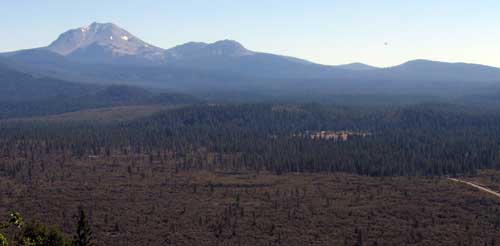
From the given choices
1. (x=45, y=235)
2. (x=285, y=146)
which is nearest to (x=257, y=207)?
(x=45, y=235)

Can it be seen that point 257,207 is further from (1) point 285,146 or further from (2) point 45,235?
(1) point 285,146

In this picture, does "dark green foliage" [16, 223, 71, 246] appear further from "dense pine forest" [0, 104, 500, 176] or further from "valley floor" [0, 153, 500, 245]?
"dense pine forest" [0, 104, 500, 176]

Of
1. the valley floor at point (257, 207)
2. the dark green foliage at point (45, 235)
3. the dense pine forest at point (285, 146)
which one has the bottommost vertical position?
the valley floor at point (257, 207)

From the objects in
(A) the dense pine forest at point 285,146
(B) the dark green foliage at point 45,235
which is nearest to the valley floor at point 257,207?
(A) the dense pine forest at point 285,146

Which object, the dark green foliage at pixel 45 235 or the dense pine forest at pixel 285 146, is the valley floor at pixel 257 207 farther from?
the dark green foliage at pixel 45 235

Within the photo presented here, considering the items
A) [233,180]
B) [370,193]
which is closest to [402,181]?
[370,193]

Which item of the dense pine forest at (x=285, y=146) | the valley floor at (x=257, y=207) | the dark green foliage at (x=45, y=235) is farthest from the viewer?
the dense pine forest at (x=285, y=146)

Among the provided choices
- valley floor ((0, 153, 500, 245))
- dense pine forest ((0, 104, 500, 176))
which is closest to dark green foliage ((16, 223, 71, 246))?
valley floor ((0, 153, 500, 245))

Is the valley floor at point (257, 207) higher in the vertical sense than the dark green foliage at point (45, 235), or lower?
lower

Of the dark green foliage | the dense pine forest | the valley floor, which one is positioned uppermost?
the dark green foliage

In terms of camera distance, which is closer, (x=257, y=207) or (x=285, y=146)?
(x=257, y=207)

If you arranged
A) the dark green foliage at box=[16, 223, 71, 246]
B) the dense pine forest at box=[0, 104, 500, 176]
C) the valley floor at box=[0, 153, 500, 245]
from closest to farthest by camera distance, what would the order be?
the dark green foliage at box=[16, 223, 71, 246]
the valley floor at box=[0, 153, 500, 245]
the dense pine forest at box=[0, 104, 500, 176]

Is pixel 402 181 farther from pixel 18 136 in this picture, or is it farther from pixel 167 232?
pixel 18 136
